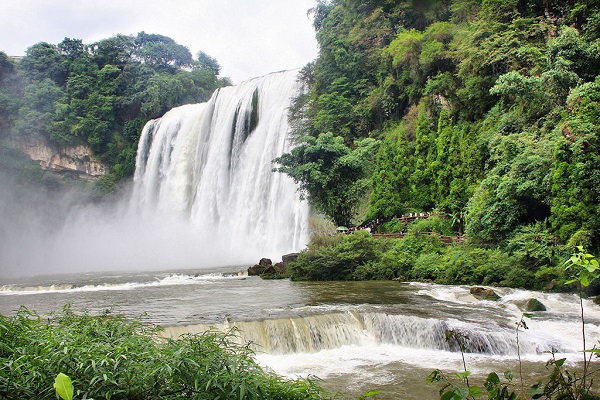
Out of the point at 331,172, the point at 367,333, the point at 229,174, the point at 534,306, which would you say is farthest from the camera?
the point at 229,174

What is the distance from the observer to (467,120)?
897 inches

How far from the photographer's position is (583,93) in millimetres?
14891

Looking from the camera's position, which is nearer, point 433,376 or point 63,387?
point 63,387

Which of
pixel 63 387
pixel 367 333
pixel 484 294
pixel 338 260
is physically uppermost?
pixel 338 260

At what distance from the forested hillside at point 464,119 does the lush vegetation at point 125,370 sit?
11.2m

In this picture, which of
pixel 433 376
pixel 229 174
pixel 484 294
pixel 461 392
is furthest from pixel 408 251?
pixel 229 174

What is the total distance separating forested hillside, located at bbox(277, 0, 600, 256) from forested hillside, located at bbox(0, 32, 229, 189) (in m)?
20.2

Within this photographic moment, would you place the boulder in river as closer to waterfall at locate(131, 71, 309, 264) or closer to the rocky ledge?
the rocky ledge

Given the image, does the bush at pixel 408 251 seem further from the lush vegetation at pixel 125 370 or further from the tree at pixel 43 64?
the tree at pixel 43 64

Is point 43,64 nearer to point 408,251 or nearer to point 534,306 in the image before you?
point 408,251

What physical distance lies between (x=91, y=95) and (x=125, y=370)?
4687 cm

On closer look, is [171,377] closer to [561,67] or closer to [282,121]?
[561,67]

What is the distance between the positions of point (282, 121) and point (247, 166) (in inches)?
142

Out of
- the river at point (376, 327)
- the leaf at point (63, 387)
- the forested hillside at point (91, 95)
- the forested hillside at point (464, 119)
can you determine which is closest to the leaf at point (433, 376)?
the leaf at point (63, 387)
